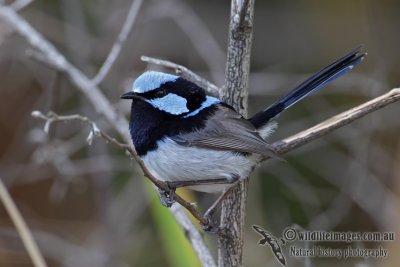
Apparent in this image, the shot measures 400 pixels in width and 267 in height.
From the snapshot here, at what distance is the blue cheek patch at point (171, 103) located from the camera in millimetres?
2498

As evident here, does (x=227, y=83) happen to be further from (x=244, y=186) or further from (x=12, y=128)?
(x=12, y=128)

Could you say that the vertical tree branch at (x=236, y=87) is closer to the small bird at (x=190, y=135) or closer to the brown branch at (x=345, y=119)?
the small bird at (x=190, y=135)

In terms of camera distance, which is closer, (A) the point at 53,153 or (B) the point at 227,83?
(B) the point at 227,83

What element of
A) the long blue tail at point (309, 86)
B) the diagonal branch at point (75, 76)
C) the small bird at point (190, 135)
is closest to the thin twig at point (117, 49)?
the diagonal branch at point (75, 76)

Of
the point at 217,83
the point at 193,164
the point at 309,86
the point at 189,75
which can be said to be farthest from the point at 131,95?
the point at 217,83

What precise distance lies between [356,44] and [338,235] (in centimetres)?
186

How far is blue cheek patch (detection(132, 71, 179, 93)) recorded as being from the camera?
8.07 ft

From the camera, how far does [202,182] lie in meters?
2.38

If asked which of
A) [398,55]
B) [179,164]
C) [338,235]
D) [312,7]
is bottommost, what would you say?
[338,235]

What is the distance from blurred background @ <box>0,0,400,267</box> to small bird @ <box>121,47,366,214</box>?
2.76ft

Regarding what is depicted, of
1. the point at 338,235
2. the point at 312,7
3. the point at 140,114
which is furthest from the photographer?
the point at 312,7

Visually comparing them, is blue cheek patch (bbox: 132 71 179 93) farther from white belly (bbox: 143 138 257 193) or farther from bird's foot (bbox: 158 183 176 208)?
bird's foot (bbox: 158 183 176 208)

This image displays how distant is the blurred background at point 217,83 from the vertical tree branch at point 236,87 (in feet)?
3.76

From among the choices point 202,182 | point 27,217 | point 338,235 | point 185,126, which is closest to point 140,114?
point 185,126
